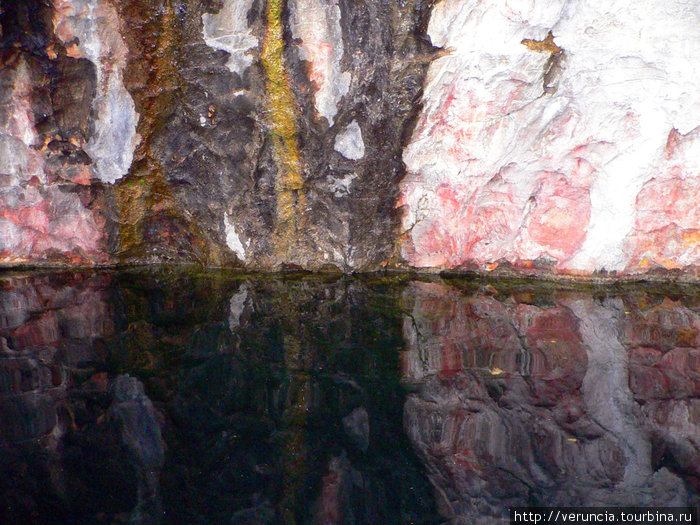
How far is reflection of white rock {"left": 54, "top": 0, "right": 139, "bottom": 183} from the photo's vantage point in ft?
11.8

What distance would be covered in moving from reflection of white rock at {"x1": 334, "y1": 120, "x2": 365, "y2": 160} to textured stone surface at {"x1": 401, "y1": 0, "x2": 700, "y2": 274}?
1.03ft

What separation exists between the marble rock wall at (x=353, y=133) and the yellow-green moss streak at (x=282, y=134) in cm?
1

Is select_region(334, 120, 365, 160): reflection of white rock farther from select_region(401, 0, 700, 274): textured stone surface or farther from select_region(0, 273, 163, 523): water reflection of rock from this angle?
select_region(0, 273, 163, 523): water reflection of rock

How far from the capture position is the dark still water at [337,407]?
1832 millimetres

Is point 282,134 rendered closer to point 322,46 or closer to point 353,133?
point 353,133

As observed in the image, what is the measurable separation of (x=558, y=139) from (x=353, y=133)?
51.1 inches

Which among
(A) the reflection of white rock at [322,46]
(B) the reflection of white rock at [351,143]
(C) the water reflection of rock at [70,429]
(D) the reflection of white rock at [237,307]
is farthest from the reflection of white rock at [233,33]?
(C) the water reflection of rock at [70,429]

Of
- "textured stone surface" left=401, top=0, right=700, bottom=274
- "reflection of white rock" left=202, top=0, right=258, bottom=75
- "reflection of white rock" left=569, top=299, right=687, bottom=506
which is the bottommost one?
"reflection of white rock" left=569, top=299, right=687, bottom=506

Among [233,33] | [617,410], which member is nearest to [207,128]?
[233,33]

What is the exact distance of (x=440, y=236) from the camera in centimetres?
408

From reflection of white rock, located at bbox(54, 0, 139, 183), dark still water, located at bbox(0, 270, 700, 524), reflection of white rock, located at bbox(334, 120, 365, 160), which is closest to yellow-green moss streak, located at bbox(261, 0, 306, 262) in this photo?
reflection of white rock, located at bbox(334, 120, 365, 160)

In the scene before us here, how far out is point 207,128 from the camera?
383 centimetres

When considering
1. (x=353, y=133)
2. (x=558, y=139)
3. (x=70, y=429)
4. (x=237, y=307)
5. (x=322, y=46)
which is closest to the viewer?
(x=70, y=429)

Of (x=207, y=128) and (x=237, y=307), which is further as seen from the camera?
(x=207, y=128)
